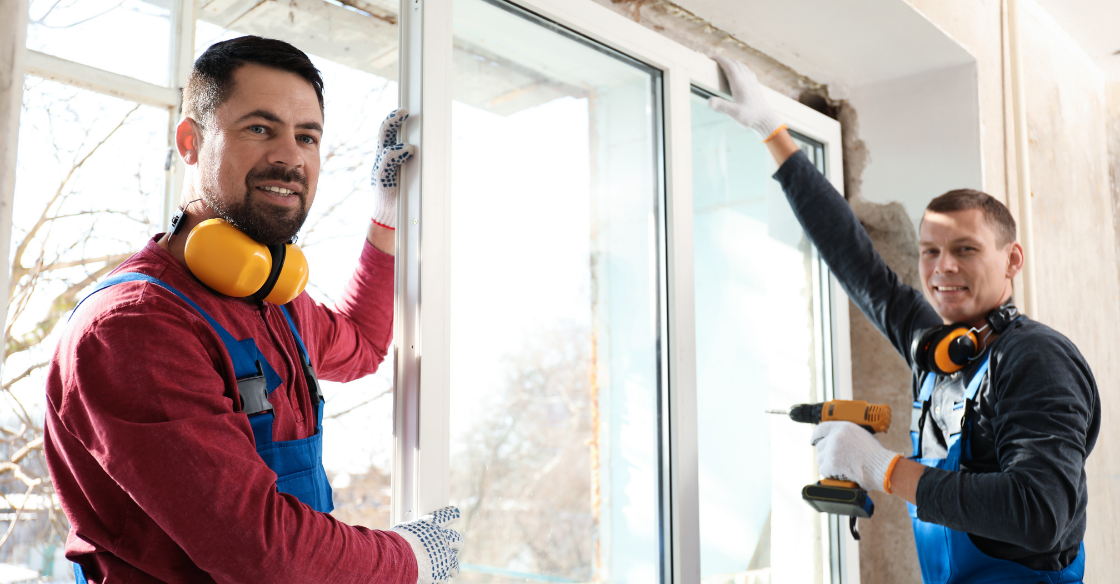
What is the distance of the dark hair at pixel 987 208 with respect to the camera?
5.96 feet

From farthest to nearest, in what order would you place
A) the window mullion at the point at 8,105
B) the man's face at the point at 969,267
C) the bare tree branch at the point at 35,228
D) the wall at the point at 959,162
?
the wall at the point at 959,162 < the bare tree branch at the point at 35,228 < the man's face at the point at 969,267 < the window mullion at the point at 8,105

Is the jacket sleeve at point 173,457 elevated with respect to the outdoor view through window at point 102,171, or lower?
lower

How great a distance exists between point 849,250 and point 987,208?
389mm

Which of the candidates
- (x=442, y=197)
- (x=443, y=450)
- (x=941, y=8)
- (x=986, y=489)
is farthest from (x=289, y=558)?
(x=941, y=8)

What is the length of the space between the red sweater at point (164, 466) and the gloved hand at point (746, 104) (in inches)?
60.9

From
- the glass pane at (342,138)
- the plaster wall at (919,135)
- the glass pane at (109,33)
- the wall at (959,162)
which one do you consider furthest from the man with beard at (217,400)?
the plaster wall at (919,135)

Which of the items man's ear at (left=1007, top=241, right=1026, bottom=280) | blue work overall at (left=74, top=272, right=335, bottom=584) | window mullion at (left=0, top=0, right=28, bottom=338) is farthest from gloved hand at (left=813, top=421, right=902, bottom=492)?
window mullion at (left=0, top=0, right=28, bottom=338)

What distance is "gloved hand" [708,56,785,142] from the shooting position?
206 centimetres

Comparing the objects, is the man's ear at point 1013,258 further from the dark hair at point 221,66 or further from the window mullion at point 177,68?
the window mullion at point 177,68

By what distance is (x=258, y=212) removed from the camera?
3.62 feet

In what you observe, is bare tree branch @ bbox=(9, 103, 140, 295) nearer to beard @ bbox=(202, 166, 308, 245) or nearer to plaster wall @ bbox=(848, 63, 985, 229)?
beard @ bbox=(202, 166, 308, 245)

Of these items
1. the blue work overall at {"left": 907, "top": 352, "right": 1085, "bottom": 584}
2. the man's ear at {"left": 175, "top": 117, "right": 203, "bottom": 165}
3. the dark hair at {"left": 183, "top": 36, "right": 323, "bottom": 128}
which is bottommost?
the blue work overall at {"left": 907, "top": 352, "right": 1085, "bottom": 584}

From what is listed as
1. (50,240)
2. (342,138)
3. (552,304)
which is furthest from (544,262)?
(50,240)

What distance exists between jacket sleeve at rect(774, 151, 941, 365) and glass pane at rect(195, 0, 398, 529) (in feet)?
→ 3.98
